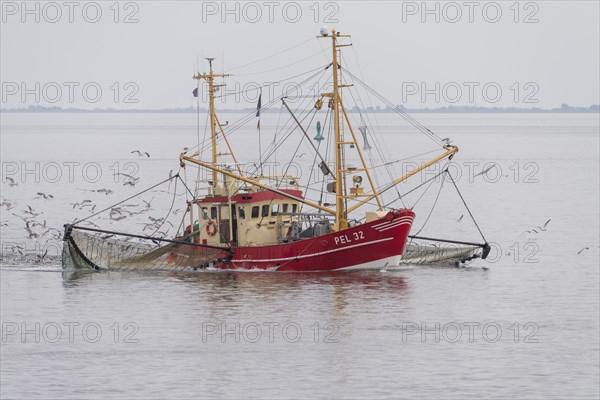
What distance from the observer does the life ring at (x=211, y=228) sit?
6638 cm

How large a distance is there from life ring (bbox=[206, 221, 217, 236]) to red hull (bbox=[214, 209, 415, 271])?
2528mm

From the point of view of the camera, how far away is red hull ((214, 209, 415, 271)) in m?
61.5

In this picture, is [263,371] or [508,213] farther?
[508,213]

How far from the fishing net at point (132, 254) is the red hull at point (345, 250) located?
265 cm

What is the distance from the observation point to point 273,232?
66.2 metres

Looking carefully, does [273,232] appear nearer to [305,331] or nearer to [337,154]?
[337,154]

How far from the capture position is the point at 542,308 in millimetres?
56375

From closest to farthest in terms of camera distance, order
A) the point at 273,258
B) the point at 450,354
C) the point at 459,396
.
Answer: the point at 459,396 → the point at 450,354 → the point at 273,258

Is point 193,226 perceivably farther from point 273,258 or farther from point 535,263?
point 535,263

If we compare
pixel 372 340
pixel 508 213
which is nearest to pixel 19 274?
pixel 372 340

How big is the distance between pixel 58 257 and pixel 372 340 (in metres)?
31.6

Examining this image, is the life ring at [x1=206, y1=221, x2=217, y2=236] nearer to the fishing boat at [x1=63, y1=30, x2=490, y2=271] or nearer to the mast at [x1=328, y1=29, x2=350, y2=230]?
the fishing boat at [x1=63, y1=30, x2=490, y2=271]

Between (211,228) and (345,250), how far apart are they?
8.22 meters

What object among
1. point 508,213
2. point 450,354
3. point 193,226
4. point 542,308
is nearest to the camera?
point 450,354
